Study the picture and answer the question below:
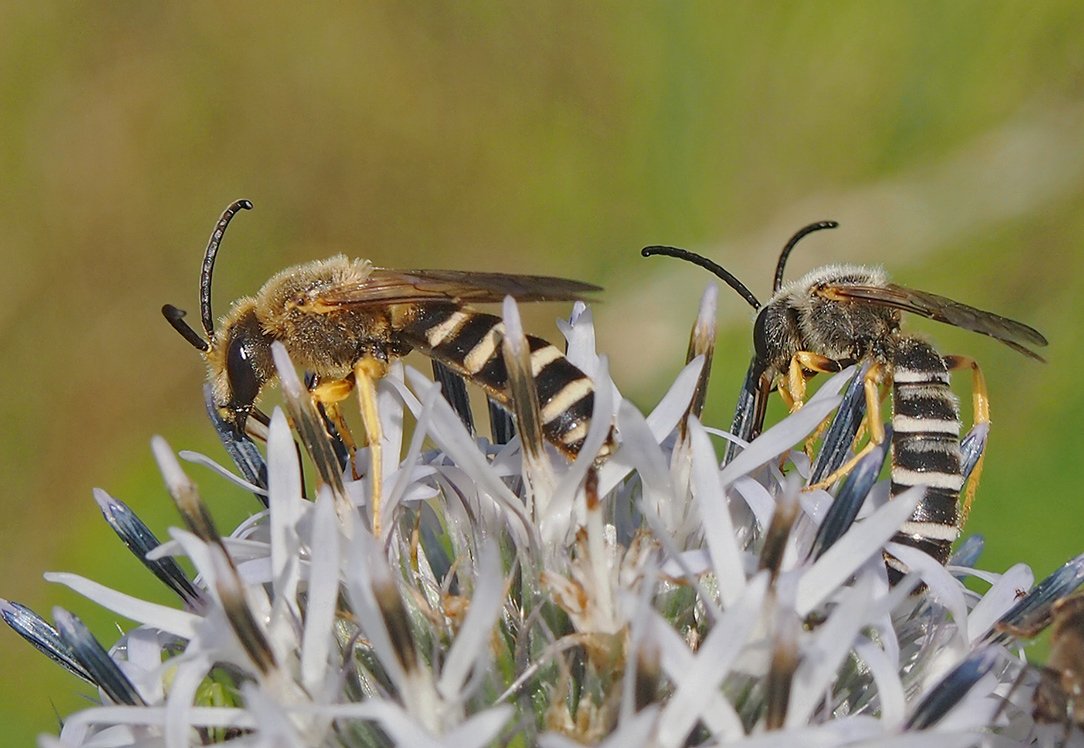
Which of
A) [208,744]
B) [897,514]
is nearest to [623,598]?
[897,514]

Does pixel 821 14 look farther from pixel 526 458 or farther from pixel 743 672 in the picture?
pixel 743 672

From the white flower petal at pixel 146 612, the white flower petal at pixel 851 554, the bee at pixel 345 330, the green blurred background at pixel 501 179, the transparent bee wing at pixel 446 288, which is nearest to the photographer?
the white flower petal at pixel 851 554

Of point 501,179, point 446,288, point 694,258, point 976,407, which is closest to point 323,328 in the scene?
point 446,288

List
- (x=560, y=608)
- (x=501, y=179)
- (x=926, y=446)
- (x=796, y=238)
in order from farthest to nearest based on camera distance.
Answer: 1. (x=501, y=179)
2. (x=796, y=238)
3. (x=926, y=446)
4. (x=560, y=608)

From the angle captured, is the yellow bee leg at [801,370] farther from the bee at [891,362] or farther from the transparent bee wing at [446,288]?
the transparent bee wing at [446,288]

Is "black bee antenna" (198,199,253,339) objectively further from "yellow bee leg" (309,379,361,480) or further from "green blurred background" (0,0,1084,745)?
"green blurred background" (0,0,1084,745)

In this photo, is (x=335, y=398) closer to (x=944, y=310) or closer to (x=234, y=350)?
(x=234, y=350)

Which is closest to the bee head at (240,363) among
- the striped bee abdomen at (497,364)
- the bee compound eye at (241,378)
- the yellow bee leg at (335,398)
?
the bee compound eye at (241,378)
